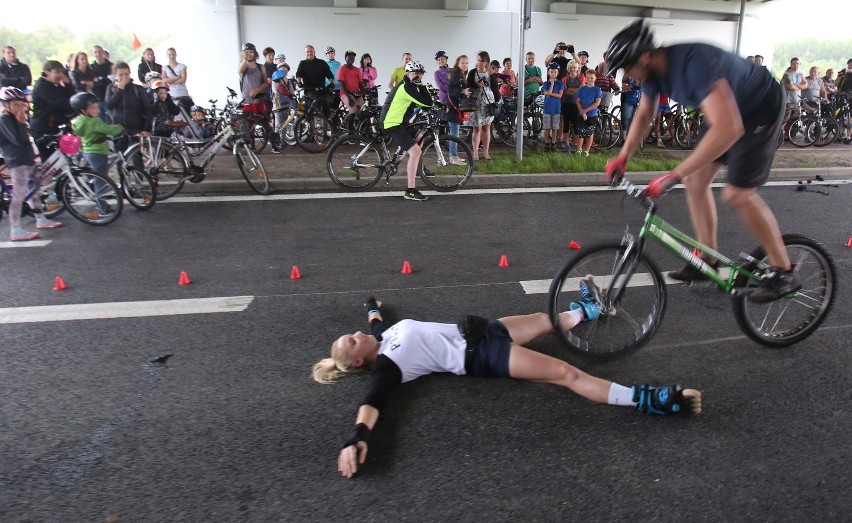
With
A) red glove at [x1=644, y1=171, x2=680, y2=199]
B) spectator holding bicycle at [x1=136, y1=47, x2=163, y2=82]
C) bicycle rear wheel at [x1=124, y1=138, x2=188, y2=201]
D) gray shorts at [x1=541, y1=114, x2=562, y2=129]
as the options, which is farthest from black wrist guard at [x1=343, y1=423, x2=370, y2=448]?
spectator holding bicycle at [x1=136, y1=47, x2=163, y2=82]

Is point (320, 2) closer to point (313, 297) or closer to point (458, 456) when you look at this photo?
point (313, 297)

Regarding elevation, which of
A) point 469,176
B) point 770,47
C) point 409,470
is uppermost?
point 770,47

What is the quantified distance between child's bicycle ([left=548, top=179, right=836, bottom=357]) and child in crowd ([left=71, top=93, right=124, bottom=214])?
6.39 metres

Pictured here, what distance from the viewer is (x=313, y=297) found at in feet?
16.2

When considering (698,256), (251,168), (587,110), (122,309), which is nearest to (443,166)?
(251,168)

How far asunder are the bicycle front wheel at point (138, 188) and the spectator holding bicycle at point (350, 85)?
5.86m

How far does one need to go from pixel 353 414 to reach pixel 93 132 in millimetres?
6573

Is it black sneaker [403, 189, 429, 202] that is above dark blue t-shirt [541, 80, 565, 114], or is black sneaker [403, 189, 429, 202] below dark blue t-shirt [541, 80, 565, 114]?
below

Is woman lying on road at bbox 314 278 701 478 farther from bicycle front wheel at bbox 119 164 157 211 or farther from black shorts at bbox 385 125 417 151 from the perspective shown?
bicycle front wheel at bbox 119 164 157 211

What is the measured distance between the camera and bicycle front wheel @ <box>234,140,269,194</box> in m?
8.95

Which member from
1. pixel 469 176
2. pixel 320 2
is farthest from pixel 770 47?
pixel 469 176

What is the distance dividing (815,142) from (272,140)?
12670mm

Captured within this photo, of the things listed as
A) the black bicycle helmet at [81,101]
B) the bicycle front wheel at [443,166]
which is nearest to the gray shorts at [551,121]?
the bicycle front wheel at [443,166]

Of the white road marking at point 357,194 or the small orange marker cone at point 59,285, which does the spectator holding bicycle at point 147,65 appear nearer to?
the white road marking at point 357,194
